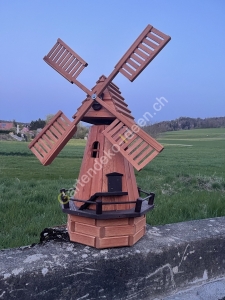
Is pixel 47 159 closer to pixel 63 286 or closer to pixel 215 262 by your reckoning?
pixel 63 286

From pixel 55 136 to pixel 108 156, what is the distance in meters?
0.51

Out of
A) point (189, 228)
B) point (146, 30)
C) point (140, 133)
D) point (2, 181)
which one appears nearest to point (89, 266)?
point (140, 133)

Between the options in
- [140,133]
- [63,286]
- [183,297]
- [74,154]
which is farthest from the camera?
[74,154]

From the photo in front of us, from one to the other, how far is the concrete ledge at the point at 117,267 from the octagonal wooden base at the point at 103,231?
2.1 inches

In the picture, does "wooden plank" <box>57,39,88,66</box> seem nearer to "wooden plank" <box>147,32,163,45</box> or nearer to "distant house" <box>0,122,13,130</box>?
"wooden plank" <box>147,32,163,45</box>

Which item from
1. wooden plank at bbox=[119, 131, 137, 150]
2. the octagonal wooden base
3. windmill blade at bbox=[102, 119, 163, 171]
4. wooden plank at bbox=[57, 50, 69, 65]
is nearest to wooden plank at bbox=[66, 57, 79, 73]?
wooden plank at bbox=[57, 50, 69, 65]

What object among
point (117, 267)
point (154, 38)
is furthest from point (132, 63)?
point (117, 267)

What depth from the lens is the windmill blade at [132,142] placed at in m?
2.30

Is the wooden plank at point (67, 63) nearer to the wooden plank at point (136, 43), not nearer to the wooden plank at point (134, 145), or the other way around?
the wooden plank at point (136, 43)

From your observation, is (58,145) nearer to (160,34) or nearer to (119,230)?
(119,230)

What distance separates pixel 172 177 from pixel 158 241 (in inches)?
192

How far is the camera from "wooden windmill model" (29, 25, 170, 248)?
7.70 feet

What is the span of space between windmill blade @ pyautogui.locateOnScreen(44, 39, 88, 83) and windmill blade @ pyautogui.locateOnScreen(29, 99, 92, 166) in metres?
0.37

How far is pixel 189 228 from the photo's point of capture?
3.11 meters
